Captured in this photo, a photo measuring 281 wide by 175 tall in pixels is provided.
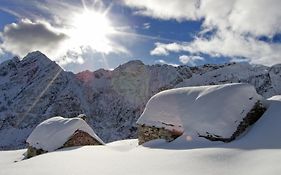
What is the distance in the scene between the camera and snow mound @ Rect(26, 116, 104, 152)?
76.7 feet

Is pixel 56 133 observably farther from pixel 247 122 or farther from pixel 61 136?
pixel 247 122

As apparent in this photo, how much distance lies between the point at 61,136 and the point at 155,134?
6.06m

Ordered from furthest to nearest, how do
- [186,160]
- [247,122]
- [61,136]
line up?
[61,136]
[247,122]
[186,160]

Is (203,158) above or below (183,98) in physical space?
below

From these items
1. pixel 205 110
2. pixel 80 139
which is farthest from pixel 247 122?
pixel 80 139

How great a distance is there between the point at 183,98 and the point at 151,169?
28.9 feet

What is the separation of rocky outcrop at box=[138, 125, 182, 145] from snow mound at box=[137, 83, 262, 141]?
0.70 feet

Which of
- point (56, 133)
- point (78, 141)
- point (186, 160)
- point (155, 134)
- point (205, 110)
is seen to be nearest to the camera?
point (186, 160)

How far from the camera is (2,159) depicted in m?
25.4

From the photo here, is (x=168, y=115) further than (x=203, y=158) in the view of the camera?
Yes

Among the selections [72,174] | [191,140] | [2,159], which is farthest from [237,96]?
[2,159]

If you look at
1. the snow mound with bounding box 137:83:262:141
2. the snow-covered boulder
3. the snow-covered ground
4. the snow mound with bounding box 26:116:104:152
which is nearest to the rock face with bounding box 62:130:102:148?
the snow-covered boulder

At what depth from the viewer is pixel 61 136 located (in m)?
23.5

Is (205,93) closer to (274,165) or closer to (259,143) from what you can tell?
(259,143)
